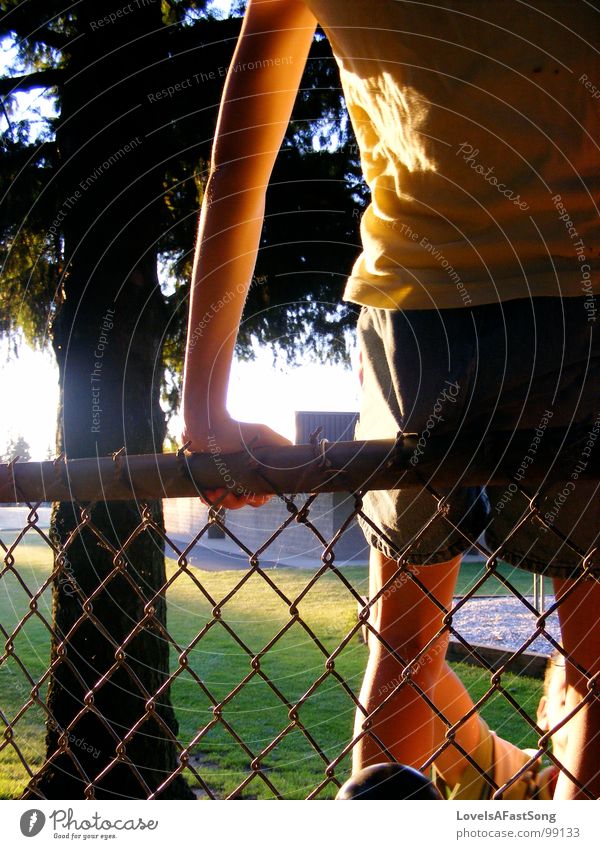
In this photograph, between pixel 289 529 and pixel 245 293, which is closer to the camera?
pixel 245 293

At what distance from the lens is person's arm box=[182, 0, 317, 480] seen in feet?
3.39

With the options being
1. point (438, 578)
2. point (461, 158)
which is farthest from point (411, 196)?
point (438, 578)

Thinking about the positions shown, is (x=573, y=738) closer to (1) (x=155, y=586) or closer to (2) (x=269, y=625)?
(1) (x=155, y=586)

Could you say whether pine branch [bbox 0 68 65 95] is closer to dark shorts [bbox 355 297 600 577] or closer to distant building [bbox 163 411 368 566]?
distant building [bbox 163 411 368 566]

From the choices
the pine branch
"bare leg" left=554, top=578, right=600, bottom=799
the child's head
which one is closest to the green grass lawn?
the child's head

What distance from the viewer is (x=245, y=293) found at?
1.06 meters

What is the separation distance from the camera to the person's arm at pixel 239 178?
103 centimetres

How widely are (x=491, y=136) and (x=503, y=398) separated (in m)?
0.31

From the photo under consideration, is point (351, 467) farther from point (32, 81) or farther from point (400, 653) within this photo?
point (32, 81)

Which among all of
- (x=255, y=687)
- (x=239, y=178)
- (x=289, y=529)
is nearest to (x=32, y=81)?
(x=239, y=178)

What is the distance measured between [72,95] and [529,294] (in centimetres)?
279

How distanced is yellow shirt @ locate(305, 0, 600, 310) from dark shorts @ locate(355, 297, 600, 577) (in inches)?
1.2

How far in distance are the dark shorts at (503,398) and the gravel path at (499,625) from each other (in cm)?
421

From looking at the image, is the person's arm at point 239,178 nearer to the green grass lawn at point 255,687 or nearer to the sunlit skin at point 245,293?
the sunlit skin at point 245,293
